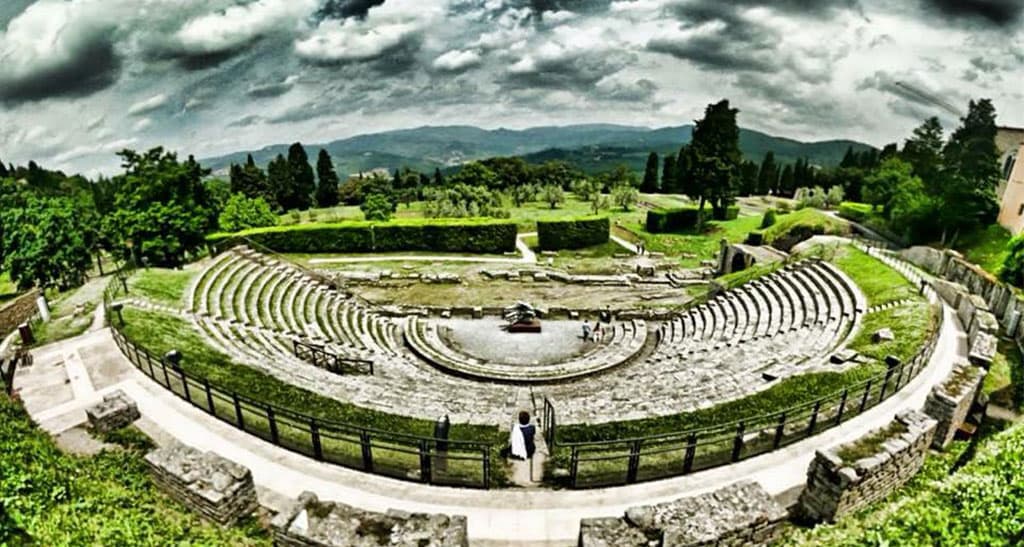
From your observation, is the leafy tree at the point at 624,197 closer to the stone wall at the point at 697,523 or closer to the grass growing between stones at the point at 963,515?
the grass growing between stones at the point at 963,515

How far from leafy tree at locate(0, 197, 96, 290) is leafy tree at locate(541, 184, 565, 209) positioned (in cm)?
4979

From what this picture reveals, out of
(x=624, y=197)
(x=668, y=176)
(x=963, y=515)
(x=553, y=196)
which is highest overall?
(x=668, y=176)

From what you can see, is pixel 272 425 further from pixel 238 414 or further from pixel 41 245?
pixel 41 245

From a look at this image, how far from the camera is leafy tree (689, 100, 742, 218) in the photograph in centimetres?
4822

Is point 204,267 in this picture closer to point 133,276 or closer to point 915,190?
point 133,276

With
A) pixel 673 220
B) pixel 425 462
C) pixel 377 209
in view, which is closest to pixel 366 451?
pixel 425 462

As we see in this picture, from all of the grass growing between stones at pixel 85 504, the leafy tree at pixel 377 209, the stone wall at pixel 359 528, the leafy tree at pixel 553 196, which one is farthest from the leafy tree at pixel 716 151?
the grass growing between stones at pixel 85 504

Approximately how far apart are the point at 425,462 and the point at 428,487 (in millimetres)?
509

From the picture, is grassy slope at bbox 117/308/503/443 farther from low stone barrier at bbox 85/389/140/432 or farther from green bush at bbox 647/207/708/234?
green bush at bbox 647/207/708/234

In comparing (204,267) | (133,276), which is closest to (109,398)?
(133,276)

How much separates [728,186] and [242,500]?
50.2 metres

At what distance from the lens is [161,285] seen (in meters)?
22.7

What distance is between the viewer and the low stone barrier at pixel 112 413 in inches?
435

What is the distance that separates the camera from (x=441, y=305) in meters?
29.3
